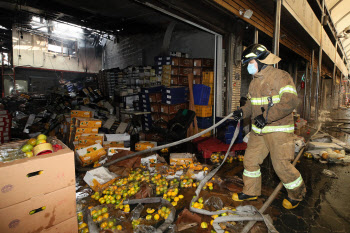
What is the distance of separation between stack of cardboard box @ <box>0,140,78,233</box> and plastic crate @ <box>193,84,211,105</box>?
5614 millimetres

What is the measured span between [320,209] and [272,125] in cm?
146

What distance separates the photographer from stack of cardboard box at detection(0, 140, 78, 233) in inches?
58.6

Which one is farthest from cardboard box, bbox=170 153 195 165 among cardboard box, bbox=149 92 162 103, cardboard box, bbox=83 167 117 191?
cardboard box, bbox=149 92 162 103

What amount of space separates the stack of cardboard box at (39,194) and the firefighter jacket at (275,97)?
248 cm

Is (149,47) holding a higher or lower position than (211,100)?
higher

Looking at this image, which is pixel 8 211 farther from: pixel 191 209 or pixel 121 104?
pixel 121 104

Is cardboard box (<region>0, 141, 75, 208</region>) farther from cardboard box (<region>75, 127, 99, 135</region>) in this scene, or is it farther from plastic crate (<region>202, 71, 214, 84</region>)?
plastic crate (<region>202, 71, 214, 84</region>)

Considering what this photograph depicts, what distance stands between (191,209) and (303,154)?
13.9 feet

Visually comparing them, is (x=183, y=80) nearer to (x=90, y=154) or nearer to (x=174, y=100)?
(x=174, y=100)

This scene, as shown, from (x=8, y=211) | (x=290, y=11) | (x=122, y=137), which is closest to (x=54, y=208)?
(x=8, y=211)

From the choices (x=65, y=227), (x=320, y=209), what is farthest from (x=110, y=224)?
(x=320, y=209)

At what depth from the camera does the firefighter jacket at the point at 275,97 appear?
2.41 meters

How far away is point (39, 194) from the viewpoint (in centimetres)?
165

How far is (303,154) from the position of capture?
17.0 ft
